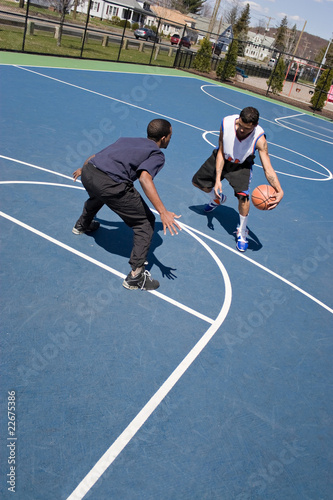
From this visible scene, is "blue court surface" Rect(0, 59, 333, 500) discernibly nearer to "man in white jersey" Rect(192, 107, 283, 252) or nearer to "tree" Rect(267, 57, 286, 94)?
"man in white jersey" Rect(192, 107, 283, 252)

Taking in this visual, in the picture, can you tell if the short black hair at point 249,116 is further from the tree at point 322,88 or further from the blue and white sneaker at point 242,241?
the tree at point 322,88

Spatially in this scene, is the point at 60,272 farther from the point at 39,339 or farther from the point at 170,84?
the point at 170,84

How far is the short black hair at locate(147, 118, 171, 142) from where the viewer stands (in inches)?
171

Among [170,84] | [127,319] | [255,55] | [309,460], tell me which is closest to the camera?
[309,460]

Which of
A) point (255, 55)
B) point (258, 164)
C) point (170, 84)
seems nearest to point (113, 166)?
point (258, 164)

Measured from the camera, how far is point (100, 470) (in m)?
2.78

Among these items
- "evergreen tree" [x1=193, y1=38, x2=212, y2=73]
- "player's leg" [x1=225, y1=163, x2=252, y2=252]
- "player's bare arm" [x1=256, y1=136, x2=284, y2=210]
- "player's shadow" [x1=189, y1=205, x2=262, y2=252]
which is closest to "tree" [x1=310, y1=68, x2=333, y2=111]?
"evergreen tree" [x1=193, y1=38, x2=212, y2=73]

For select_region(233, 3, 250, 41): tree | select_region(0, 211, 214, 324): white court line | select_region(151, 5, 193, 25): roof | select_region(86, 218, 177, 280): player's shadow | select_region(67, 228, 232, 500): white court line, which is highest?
select_region(233, 3, 250, 41): tree

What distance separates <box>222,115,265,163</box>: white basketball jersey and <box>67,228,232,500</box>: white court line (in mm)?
2233

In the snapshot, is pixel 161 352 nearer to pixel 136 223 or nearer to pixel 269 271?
pixel 136 223

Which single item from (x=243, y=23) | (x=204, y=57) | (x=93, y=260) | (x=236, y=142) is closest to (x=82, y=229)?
(x=93, y=260)

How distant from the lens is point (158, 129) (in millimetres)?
4340

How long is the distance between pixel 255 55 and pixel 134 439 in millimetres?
131367

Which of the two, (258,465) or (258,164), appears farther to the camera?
(258,164)
